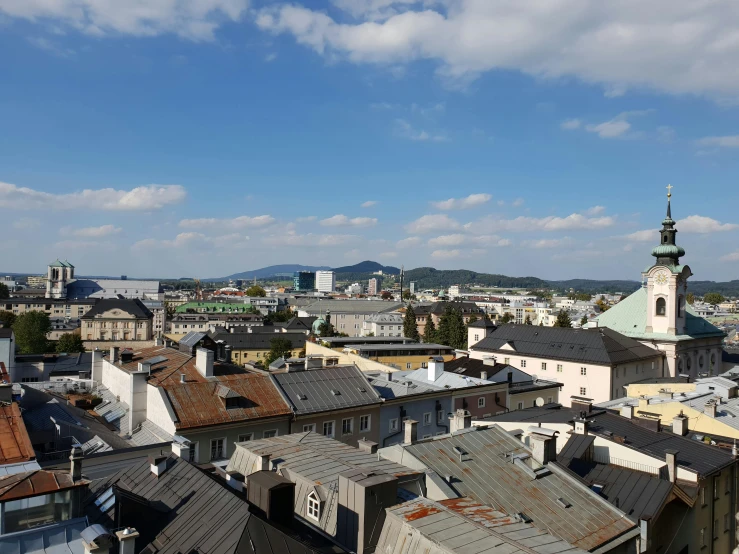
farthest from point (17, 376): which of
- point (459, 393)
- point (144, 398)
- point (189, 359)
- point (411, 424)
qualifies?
point (411, 424)

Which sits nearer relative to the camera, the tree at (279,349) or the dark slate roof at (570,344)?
Result: the dark slate roof at (570,344)

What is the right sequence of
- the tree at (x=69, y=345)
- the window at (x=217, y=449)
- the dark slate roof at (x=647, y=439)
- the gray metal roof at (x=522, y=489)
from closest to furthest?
the gray metal roof at (x=522, y=489) < the dark slate roof at (x=647, y=439) < the window at (x=217, y=449) < the tree at (x=69, y=345)

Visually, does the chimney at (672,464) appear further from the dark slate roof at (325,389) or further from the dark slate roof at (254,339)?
the dark slate roof at (254,339)

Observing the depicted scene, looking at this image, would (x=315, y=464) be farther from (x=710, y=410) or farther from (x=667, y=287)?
(x=667, y=287)

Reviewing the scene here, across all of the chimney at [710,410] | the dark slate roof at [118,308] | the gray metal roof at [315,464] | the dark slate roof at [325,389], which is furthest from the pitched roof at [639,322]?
the dark slate roof at [118,308]

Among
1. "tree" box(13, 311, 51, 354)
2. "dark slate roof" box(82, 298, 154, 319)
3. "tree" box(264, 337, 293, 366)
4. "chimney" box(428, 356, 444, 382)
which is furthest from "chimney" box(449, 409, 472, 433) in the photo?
"dark slate roof" box(82, 298, 154, 319)

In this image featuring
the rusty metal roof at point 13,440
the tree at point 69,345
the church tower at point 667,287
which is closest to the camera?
the rusty metal roof at point 13,440

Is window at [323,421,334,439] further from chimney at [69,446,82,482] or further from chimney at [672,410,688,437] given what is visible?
chimney at [69,446,82,482]

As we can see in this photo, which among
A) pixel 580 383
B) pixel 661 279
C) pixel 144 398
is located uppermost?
pixel 661 279

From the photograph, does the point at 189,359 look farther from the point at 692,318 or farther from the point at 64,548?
the point at 692,318
